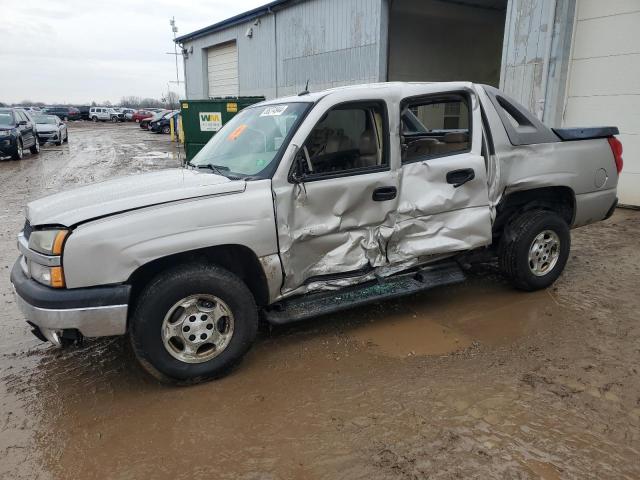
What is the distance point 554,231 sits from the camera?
4703 millimetres

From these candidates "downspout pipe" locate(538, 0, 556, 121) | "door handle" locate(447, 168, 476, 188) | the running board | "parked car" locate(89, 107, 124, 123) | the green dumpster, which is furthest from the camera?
"parked car" locate(89, 107, 124, 123)

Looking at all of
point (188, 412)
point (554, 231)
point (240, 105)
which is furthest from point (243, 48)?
point (188, 412)

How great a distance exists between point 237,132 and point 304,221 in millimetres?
1168

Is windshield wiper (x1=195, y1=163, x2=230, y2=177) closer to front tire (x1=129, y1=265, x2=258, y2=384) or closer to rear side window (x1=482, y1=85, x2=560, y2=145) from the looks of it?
front tire (x1=129, y1=265, x2=258, y2=384)

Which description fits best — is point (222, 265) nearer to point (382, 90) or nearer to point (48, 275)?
point (48, 275)

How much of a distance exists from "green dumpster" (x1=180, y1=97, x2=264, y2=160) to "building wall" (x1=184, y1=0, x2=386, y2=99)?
3888mm

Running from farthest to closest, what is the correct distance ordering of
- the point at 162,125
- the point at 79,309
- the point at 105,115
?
1. the point at 105,115
2. the point at 162,125
3. the point at 79,309

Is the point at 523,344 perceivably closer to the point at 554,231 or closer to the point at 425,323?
the point at 425,323

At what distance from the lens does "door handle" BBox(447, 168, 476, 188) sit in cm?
405

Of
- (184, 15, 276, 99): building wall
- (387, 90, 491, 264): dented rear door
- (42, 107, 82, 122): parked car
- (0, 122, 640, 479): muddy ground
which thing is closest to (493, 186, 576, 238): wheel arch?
(387, 90, 491, 264): dented rear door

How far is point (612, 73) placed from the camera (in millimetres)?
8453

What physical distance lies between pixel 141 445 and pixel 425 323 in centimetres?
243

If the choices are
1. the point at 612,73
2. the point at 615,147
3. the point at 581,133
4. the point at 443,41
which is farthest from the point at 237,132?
the point at 443,41

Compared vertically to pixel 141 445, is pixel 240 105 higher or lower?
higher
